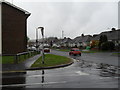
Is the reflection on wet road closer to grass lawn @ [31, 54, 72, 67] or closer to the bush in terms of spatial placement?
grass lawn @ [31, 54, 72, 67]

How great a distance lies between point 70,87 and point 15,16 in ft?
72.3

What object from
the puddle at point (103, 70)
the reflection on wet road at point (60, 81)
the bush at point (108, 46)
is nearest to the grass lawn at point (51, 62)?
the puddle at point (103, 70)

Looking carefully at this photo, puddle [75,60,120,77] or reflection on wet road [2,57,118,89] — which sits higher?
reflection on wet road [2,57,118,89]

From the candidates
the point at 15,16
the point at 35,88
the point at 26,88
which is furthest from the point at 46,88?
the point at 15,16

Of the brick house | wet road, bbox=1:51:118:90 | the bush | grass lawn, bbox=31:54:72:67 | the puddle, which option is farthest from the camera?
the bush

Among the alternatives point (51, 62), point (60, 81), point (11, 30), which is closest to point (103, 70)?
point (60, 81)

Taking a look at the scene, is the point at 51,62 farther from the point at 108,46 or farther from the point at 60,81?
the point at 108,46

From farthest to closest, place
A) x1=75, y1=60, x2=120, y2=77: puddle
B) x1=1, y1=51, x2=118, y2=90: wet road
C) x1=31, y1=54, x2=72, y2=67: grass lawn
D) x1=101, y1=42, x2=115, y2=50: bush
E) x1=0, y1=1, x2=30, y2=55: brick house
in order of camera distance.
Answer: x1=101, y1=42, x2=115, y2=50: bush → x1=0, y1=1, x2=30, y2=55: brick house → x1=31, y1=54, x2=72, y2=67: grass lawn → x1=75, y1=60, x2=120, y2=77: puddle → x1=1, y1=51, x2=118, y2=90: wet road

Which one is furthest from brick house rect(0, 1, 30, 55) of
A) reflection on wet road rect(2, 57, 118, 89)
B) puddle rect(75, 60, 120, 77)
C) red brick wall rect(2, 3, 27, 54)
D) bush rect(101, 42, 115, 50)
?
bush rect(101, 42, 115, 50)

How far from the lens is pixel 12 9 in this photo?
25.2 metres

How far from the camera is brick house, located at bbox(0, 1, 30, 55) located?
24016mm

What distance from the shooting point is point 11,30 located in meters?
24.8

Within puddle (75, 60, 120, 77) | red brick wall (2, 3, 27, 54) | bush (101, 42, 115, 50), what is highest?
red brick wall (2, 3, 27, 54)

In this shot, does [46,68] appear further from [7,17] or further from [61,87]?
[7,17]
